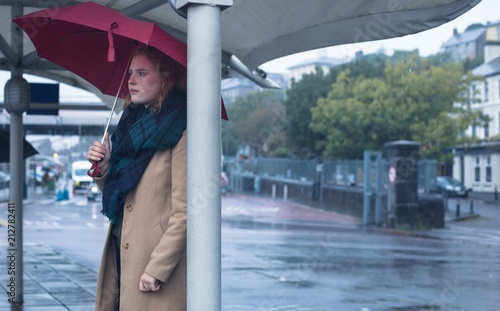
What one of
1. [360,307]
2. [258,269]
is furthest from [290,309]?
[258,269]

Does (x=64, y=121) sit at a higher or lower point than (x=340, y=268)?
higher

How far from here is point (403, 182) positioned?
28969 millimetres

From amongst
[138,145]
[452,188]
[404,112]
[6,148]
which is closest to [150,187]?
[138,145]

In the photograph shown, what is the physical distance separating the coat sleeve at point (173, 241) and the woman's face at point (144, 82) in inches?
17.2

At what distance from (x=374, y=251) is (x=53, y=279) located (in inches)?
366

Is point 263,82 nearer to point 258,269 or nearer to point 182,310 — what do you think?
point 258,269

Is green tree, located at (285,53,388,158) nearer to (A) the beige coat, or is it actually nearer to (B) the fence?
(B) the fence

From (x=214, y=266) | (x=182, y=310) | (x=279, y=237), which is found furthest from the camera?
(x=279, y=237)

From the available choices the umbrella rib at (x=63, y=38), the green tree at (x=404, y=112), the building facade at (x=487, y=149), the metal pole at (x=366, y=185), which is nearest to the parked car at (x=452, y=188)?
the building facade at (x=487, y=149)

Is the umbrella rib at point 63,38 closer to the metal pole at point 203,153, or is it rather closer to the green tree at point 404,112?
the metal pole at point 203,153

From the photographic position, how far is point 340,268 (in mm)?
14359

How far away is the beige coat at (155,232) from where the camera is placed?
144 inches

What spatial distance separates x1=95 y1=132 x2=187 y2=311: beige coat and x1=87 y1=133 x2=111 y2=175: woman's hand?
21 cm

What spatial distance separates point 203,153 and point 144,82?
719 millimetres
